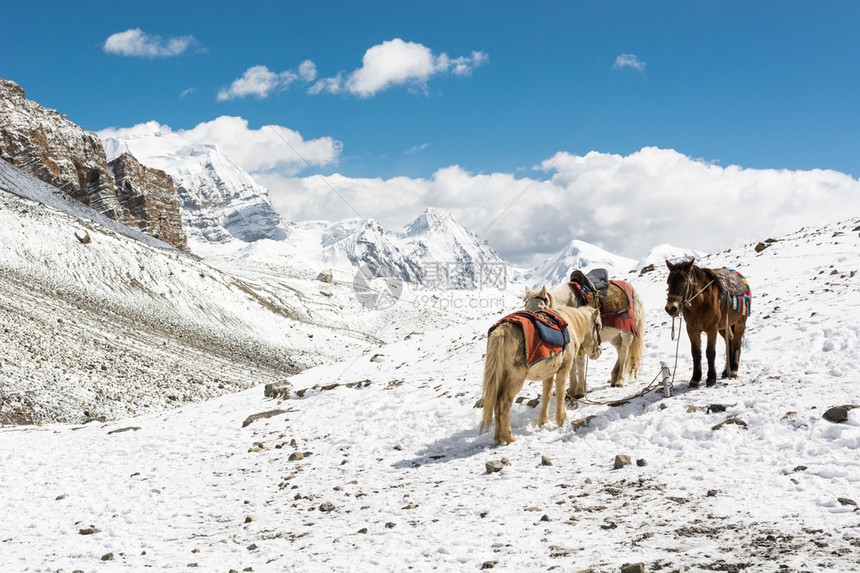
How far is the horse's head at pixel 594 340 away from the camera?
1108 cm

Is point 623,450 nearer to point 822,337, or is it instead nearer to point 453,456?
point 453,456

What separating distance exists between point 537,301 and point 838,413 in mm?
5247

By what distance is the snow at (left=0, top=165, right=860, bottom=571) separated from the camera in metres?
5.75

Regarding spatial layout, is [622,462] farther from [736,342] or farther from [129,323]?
[129,323]

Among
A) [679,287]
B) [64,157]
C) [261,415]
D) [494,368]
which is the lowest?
[261,415]

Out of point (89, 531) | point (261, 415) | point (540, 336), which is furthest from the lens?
point (261, 415)

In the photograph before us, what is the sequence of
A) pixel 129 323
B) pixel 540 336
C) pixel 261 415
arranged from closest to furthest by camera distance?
pixel 540 336 < pixel 261 415 < pixel 129 323

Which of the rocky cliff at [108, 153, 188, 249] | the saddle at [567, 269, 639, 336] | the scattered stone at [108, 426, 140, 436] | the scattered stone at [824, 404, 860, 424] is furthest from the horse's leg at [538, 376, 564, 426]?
the rocky cliff at [108, 153, 188, 249]

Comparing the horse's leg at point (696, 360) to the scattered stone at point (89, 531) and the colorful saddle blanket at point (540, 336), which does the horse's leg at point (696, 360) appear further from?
the scattered stone at point (89, 531)

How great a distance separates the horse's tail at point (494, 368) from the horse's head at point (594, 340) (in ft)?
8.36

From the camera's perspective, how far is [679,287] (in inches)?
380

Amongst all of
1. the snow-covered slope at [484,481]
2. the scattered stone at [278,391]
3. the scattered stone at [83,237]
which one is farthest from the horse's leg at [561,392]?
the scattered stone at [83,237]

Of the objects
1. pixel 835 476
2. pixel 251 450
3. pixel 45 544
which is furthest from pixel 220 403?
pixel 835 476

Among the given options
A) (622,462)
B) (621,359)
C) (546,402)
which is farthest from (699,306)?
(622,462)
